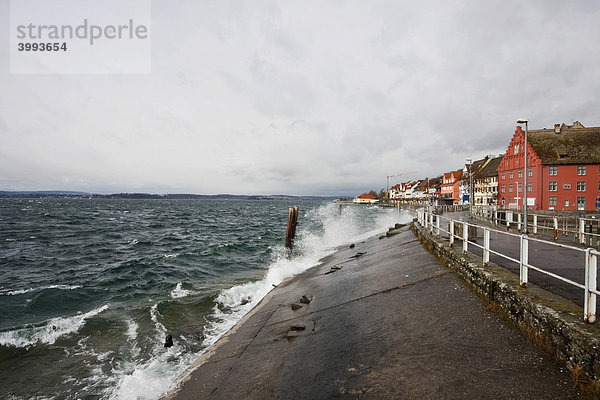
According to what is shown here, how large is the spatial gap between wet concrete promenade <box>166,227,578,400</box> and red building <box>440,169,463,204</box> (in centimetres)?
8848

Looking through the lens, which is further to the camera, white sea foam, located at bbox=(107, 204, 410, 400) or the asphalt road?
white sea foam, located at bbox=(107, 204, 410, 400)

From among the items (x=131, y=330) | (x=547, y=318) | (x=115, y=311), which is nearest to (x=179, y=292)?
(x=115, y=311)

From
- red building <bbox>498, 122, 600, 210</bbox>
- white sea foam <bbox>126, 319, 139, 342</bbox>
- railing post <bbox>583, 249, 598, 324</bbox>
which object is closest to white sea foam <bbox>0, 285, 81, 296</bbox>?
white sea foam <bbox>126, 319, 139, 342</bbox>

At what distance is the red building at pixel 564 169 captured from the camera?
3975 centimetres

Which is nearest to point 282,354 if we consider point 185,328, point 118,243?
point 185,328

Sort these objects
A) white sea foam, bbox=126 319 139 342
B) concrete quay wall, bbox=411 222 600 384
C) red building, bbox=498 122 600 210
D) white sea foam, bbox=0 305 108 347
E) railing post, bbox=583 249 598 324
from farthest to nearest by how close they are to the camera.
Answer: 1. red building, bbox=498 122 600 210
2. white sea foam, bbox=126 319 139 342
3. white sea foam, bbox=0 305 108 347
4. railing post, bbox=583 249 598 324
5. concrete quay wall, bbox=411 222 600 384

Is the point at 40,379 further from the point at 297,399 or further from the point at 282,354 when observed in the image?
the point at 297,399

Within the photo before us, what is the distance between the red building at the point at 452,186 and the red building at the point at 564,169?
43.7 meters

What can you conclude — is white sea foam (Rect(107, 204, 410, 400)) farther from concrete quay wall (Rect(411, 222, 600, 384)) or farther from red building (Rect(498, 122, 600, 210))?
red building (Rect(498, 122, 600, 210))

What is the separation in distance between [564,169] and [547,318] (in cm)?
4867

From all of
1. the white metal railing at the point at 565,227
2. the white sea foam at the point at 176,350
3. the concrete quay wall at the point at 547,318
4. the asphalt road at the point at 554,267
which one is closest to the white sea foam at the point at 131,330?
the white sea foam at the point at 176,350

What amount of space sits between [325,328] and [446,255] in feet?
15.1

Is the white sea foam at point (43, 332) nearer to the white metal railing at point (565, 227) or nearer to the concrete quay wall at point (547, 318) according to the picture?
the concrete quay wall at point (547, 318)

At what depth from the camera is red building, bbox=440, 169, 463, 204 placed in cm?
8812
